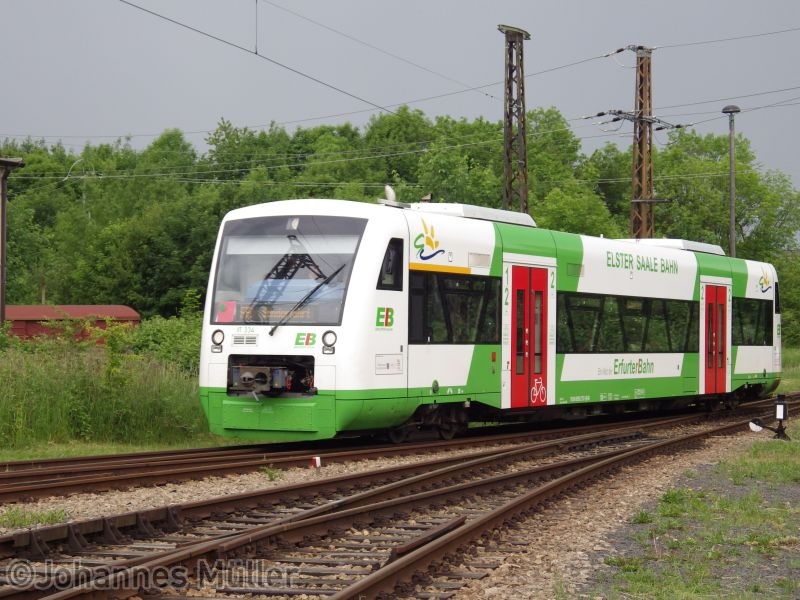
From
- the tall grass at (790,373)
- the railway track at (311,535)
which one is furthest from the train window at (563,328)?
the tall grass at (790,373)

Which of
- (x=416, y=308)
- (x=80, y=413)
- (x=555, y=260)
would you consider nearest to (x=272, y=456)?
(x=416, y=308)

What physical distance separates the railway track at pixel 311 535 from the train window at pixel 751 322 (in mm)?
13289

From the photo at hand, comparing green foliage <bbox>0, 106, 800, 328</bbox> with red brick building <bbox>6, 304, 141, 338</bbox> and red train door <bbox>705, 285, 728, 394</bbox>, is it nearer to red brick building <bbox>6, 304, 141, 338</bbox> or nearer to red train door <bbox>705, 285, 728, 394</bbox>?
red brick building <bbox>6, 304, 141, 338</bbox>

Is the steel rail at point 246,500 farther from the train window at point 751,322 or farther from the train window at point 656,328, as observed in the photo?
the train window at point 751,322

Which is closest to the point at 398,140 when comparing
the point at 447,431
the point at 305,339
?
the point at 447,431

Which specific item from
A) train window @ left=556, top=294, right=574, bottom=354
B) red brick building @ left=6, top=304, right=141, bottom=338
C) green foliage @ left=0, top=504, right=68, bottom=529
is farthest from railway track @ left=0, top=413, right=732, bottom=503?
red brick building @ left=6, top=304, right=141, bottom=338

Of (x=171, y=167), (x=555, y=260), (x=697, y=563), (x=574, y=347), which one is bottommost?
(x=697, y=563)

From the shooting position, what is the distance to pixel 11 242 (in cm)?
6069

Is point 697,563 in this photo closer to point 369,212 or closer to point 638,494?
point 638,494

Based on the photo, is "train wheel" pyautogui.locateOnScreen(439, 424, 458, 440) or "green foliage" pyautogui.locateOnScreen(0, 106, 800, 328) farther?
"green foliage" pyautogui.locateOnScreen(0, 106, 800, 328)

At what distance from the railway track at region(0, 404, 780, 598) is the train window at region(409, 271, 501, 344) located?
306 cm

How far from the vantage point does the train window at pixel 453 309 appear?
49.3 ft

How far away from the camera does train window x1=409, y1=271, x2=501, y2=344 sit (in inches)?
591

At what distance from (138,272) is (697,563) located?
47.3 meters
